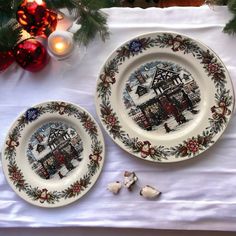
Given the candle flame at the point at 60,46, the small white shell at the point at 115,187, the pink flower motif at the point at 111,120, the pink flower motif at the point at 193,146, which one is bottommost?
the small white shell at the point at 115,187

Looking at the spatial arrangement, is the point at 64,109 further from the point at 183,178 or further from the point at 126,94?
the point at 183,178

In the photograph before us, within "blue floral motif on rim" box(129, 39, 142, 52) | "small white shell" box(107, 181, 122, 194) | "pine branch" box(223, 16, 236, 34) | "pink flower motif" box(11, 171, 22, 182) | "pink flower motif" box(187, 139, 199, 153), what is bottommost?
"pink flower motif" box(11, 171, 22, 182)

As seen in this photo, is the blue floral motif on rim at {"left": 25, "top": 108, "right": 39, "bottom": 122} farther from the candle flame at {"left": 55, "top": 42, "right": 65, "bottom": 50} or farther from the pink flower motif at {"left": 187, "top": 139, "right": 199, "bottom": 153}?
the pink flower motif at {"left": 187, "top": 139, "right": 199, "bottom": 153}

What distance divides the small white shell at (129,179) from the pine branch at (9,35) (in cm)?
40

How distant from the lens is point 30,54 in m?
0.93

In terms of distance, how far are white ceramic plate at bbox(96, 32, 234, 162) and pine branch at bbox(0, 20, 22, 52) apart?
22 cm

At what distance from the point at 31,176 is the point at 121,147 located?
0.71 ft

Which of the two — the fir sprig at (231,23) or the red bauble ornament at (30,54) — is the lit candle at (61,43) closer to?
the red bauble ornament at (30,54)

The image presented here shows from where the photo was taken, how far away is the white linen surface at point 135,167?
33.7 inches

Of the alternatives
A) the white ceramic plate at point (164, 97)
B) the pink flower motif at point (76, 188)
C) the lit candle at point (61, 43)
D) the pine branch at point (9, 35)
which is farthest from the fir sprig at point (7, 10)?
the pink flower motif at point (76, 188)

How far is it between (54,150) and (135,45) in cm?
29

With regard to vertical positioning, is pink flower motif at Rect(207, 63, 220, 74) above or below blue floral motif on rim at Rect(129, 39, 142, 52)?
below

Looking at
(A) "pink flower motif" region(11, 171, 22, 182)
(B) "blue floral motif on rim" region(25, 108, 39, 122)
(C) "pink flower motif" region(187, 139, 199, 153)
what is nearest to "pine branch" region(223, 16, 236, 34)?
(C) "pink flower motif" region(187, 139, 199, 153)

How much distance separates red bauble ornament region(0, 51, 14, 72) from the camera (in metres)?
0.96
